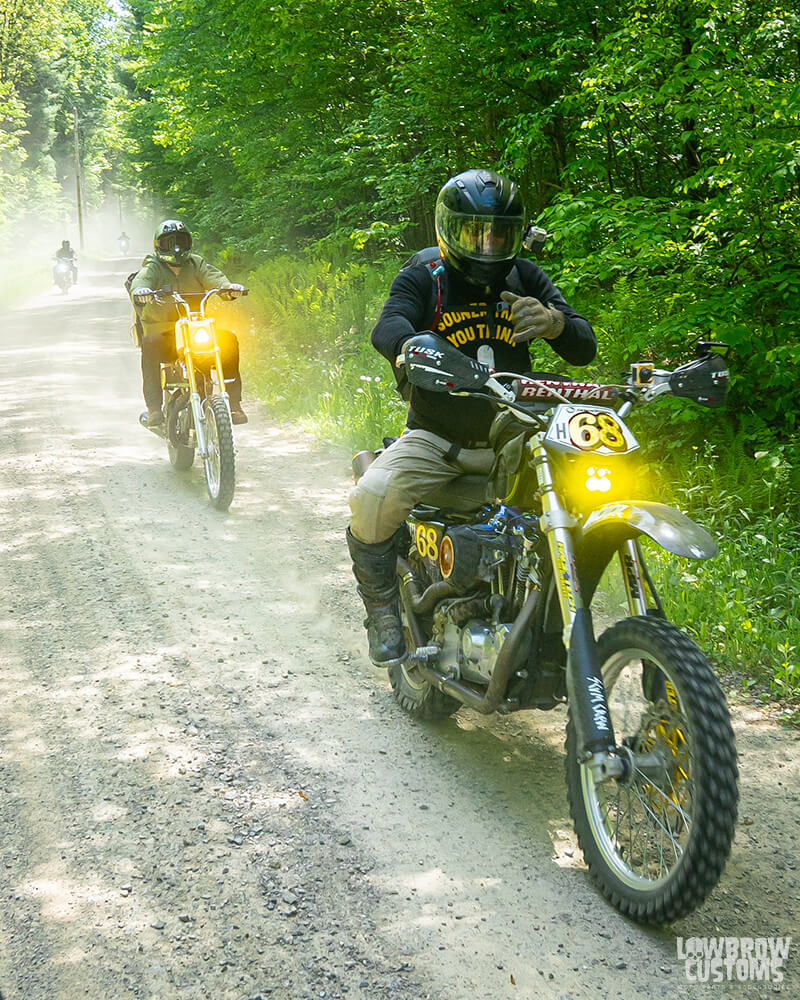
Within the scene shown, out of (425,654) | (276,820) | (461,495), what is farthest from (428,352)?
(276,820)

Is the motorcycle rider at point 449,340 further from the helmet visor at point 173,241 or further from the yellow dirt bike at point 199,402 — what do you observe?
the helmet visor at point 173,241

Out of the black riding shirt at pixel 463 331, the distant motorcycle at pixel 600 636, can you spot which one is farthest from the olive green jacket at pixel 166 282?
the distant motorcycle at pixel 600 636

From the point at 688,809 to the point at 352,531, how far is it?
6.12 feet

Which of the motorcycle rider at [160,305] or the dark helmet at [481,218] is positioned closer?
the dark helmet at [481,218]

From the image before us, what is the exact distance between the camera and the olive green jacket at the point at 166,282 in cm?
891

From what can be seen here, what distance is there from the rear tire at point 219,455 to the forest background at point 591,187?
2047mm

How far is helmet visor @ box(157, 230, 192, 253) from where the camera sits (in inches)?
349

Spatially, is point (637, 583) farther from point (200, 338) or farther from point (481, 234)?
point (200, 338)

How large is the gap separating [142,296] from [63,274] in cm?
2848

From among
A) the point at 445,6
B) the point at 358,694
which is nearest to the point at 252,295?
the point at 445,6

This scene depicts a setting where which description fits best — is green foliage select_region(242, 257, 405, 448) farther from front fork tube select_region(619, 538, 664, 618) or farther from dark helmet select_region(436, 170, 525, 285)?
front fork tube select_region(619, 538, 664, 618)

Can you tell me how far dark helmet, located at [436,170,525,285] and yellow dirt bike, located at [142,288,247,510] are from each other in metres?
4.10

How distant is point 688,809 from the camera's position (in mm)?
2738

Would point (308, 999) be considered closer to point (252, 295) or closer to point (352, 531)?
point (352, 531)
